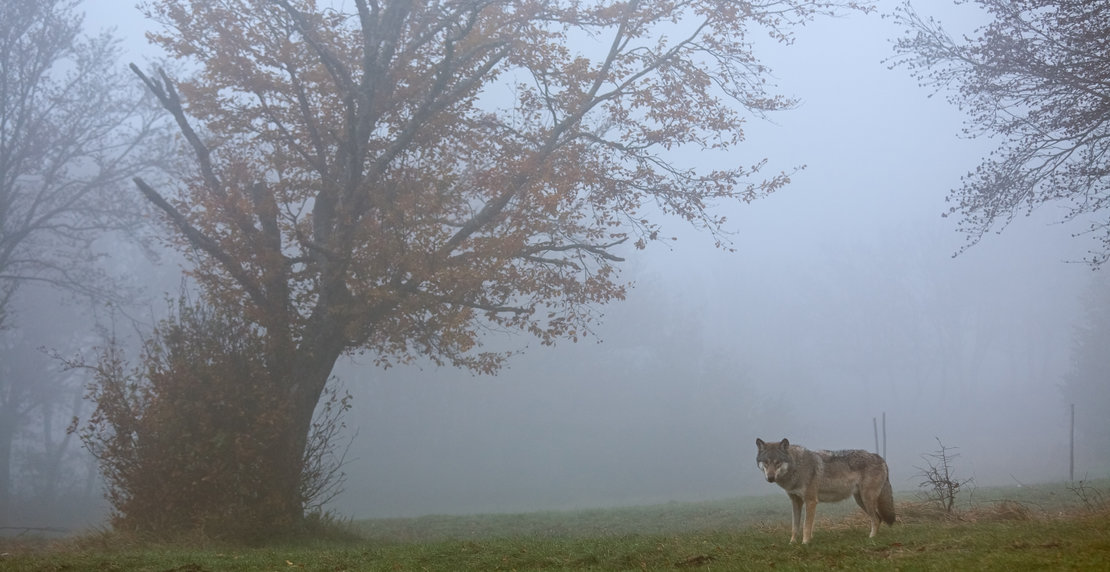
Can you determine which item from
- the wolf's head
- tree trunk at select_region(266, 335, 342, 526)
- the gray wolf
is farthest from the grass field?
tree trunk at select_region(266, 335, 342, 526)

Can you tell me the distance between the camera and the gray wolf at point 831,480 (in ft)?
34.1

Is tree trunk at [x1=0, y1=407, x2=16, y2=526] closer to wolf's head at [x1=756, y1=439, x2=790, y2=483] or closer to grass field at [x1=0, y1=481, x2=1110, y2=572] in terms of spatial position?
grass field at [x1=0, y1=481, x2=1110, y2=572]

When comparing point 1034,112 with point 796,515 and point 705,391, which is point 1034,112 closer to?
point 796,515

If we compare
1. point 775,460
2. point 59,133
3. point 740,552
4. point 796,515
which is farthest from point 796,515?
point 59,133

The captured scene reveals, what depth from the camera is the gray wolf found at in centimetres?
1039

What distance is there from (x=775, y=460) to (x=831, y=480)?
88cm

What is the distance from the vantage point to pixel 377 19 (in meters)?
17.6

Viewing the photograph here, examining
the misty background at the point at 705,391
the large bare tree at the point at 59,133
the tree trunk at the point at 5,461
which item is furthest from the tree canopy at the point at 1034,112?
the tree trunk at the point at 5,461

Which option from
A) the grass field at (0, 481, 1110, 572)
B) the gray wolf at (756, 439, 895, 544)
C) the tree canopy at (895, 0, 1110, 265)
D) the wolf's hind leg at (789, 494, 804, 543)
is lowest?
the grass field at (0, 481, 1110, 572)

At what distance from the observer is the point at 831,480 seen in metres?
10.5

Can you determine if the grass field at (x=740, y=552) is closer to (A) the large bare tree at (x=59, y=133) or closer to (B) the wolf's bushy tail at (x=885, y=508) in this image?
(B) the wolf's bushy tail at (x=885, y=508)

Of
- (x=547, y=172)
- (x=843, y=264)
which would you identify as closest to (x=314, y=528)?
(x=547, y=172)

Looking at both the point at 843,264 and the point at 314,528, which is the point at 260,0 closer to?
the point at 314,528

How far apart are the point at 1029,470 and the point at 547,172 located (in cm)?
4785
